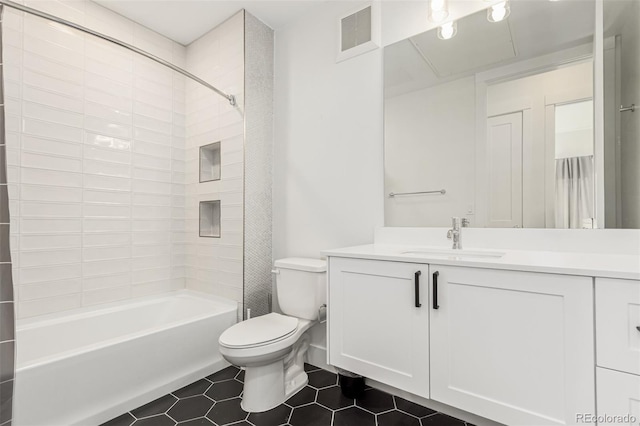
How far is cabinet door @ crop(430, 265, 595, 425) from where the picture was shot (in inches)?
36.0

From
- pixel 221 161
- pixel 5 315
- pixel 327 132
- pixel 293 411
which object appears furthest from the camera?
pixel 221 161

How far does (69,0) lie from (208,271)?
6.88ft

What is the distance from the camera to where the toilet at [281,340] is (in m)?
1.51

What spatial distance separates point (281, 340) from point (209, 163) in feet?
5.56

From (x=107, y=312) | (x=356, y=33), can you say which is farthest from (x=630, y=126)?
(x=107, y=312)

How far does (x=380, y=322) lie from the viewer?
1.32m

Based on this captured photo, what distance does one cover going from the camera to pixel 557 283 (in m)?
0.95

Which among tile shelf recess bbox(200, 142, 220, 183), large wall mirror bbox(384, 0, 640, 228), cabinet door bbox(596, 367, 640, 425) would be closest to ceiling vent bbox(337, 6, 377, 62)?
large wall mirror bbox(384, 0, 640, 228)

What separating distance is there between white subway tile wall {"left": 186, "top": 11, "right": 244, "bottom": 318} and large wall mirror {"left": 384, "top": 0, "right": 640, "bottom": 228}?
43.6 inches

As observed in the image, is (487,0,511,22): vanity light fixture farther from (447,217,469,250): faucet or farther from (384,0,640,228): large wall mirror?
(447,217,469,250): faucet

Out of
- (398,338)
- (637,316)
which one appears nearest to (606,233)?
(637,316)

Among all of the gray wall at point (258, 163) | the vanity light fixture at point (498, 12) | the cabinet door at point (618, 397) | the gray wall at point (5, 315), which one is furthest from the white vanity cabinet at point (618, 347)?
the gray wall at point (5, 315)

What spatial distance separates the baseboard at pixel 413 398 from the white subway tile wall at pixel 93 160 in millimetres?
744

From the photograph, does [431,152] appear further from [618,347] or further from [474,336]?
[618,347]
